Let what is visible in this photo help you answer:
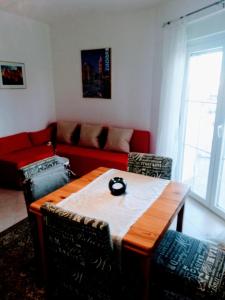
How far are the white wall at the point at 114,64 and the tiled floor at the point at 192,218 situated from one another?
4.93 ft

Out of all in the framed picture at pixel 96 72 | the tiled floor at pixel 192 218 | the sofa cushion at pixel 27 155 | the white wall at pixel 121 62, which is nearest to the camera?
the tiled floor at pixel 192 218

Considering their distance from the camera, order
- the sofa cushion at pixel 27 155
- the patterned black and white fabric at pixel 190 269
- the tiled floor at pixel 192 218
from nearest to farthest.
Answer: the patterned black and white fabric at pixel 190 269
the tiled floor at pixel 192 218
the sofa cushion at pixel 27 155

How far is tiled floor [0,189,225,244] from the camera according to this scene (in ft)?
7.69

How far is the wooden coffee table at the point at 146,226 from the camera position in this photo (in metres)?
1.12

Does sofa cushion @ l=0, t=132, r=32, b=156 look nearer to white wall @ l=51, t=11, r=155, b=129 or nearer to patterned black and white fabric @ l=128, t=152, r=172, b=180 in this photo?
white wall @ l=51, t=11, r=155, b=129

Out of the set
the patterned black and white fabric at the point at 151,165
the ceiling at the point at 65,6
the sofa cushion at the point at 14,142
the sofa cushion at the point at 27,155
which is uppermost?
the ceiling at the point at 65,6

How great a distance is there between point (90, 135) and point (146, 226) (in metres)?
2.69

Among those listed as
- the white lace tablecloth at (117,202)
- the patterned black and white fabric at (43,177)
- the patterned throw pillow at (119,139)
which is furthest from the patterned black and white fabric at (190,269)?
the patterned throw pillow at (119,139)

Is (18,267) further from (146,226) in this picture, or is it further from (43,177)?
(146,226)

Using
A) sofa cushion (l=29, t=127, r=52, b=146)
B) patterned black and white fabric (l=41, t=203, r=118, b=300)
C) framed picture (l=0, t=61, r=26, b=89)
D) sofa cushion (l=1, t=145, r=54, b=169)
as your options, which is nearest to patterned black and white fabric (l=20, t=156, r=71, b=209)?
patterned black and white fabric (l=41, t=203, r=118, b=300)

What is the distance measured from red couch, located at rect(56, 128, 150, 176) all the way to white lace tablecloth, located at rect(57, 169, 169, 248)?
4.67 feet

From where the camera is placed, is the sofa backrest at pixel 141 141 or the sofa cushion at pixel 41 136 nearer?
the sofa backrest at pixel 141 141

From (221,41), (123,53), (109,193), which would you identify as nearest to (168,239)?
(109,193)

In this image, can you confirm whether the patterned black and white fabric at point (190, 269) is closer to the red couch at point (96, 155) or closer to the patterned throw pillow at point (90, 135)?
the red couch at point (96, 155)
